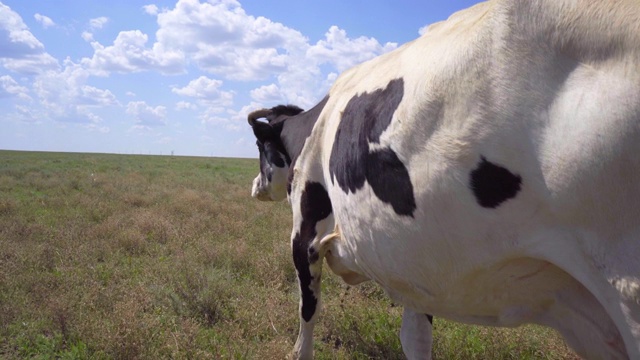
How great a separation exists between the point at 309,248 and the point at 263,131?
59.0 inches

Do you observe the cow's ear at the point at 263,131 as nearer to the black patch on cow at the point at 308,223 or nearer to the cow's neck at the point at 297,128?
the cow's neck at the point at 297,128

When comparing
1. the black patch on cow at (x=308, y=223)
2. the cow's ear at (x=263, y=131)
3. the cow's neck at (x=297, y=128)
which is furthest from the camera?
the cow's ear at (x=263, y=131)

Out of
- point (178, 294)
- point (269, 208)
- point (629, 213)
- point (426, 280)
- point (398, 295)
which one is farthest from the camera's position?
point (269, 208)

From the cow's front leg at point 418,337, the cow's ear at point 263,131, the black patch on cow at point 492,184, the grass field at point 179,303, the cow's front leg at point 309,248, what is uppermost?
the cow's ear at point 263,131

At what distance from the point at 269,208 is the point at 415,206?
9524 mm

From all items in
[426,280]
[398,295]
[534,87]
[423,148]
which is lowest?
[398,295]

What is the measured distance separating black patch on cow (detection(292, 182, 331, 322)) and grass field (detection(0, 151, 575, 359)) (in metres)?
0.70

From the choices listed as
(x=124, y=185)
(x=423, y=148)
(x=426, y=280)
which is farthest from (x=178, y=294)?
(x=124, y=185)

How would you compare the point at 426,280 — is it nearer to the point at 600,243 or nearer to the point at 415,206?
the point at 415,206

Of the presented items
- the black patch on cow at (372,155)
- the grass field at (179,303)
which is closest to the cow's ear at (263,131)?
the grass field at (179,303)

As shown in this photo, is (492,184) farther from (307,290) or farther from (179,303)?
(179,303)

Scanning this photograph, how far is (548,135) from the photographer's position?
61.2 inches

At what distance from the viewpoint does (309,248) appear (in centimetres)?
332

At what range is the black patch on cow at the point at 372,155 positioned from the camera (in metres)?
2.09
